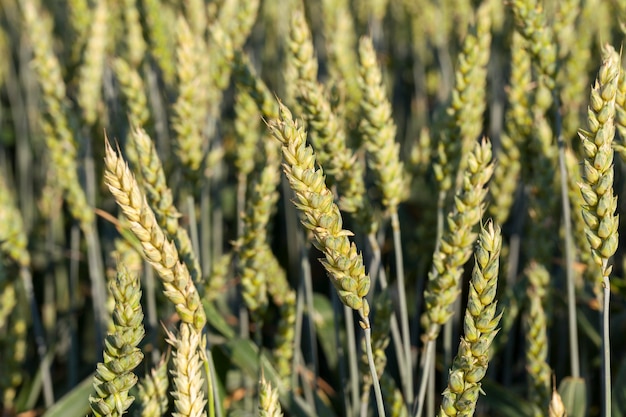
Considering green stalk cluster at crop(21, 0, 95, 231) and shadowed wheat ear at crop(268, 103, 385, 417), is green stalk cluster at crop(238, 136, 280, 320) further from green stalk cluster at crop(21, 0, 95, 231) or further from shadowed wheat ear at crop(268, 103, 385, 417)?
green stalk cluster at crop(21, 0, 95, 231)

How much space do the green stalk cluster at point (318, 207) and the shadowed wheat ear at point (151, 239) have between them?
157 millimetres

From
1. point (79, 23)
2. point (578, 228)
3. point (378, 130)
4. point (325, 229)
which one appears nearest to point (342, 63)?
point (378, 130)

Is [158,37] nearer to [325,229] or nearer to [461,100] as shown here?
[461,100]

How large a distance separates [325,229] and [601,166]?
0.34 m

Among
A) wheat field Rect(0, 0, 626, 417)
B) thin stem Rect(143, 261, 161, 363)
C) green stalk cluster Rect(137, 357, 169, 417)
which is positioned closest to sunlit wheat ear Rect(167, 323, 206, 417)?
wheat field Rect(0, 0, 626, 417)

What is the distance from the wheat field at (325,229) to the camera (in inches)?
32.0

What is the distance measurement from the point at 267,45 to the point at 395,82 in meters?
0.48

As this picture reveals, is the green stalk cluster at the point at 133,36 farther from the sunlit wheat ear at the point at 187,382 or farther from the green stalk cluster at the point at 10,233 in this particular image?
the sunlit wheat ear at the point at 187,382

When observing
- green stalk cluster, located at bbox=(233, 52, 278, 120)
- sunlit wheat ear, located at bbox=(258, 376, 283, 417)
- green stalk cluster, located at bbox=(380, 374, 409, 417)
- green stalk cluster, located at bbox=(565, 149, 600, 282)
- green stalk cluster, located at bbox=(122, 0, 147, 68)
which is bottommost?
green stalk cluster, located at bbox=(380, 374, 409, 417)

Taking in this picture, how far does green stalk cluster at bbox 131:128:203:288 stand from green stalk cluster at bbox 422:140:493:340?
33 cm

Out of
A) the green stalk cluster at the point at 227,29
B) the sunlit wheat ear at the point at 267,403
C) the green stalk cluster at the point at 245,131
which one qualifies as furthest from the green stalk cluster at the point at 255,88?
the sunlit wheat ear at the point at 267,403

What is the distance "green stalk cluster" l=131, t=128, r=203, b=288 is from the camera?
998mm

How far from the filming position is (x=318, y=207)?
773 millimetres

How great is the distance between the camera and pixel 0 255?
1.41 metres
